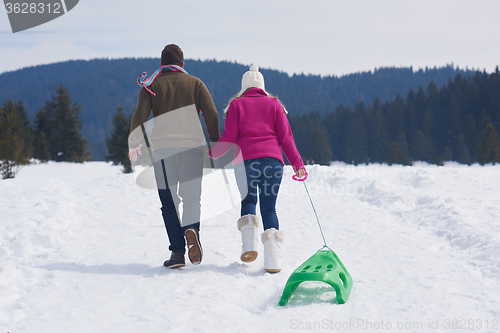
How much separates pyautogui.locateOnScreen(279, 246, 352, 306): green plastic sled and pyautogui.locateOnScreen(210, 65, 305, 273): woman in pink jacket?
0.64 meters

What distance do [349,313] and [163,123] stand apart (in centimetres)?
234

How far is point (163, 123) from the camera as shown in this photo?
12.2ft

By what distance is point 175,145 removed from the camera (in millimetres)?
3709

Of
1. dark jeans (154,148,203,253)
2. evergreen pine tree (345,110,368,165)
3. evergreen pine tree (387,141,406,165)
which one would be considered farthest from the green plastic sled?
evergreen pine tree (345,110,368,165)

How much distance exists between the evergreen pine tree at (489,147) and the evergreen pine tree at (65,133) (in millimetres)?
49510

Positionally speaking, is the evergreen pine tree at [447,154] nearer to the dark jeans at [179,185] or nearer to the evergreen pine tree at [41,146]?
the evergreen pine tree at [41,146]

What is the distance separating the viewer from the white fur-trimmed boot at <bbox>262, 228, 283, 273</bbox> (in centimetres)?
352

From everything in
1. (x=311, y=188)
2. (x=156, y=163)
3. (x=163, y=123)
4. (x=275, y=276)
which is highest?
(x=163, y=123)

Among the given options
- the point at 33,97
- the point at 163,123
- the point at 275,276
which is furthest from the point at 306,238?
the point at 33,97

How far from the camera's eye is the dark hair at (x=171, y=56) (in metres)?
3.82

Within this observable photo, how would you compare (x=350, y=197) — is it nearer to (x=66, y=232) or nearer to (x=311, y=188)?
(x=311, y=188)

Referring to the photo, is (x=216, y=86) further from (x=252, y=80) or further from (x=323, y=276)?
(x=323, y=276)

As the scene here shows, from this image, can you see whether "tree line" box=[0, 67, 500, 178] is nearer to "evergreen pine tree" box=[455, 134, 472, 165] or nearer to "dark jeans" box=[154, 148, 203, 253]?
"evergreen pine tree" box=[455, 134, 472, 165]

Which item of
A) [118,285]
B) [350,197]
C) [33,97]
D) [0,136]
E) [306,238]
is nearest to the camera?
[118,285]
